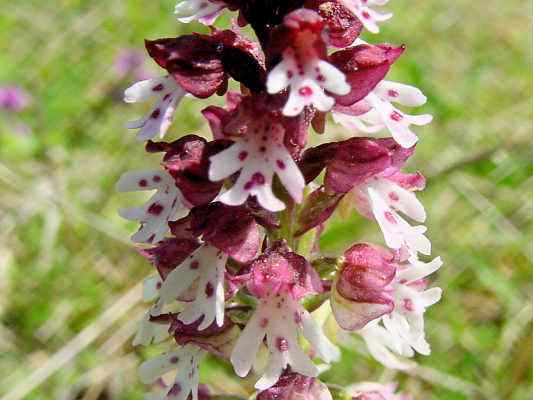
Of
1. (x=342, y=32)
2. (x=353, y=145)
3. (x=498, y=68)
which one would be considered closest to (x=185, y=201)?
(x=353, y=145)

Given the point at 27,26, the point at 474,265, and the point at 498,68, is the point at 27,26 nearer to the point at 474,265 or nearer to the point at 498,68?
the point at 498,68

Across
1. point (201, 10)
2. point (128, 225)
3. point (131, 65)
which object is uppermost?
point (201, 10)

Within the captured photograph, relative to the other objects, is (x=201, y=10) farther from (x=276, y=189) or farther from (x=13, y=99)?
(x=13, y=99)

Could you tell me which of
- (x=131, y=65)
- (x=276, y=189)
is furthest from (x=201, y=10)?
(x=131, y=65)

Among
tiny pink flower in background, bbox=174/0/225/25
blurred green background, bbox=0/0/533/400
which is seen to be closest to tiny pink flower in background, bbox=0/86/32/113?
blurred green background, bbox=0/0/533/400

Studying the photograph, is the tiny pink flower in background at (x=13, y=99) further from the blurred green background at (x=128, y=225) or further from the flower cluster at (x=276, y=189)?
the flower cluster at (x=276, y=189)

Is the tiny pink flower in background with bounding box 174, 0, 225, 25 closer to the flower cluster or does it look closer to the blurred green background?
the flower cluster

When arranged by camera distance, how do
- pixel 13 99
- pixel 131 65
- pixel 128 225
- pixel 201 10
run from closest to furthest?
pixel 201 10, pixel 128 225, pixel 13 99, pixel 131 65
